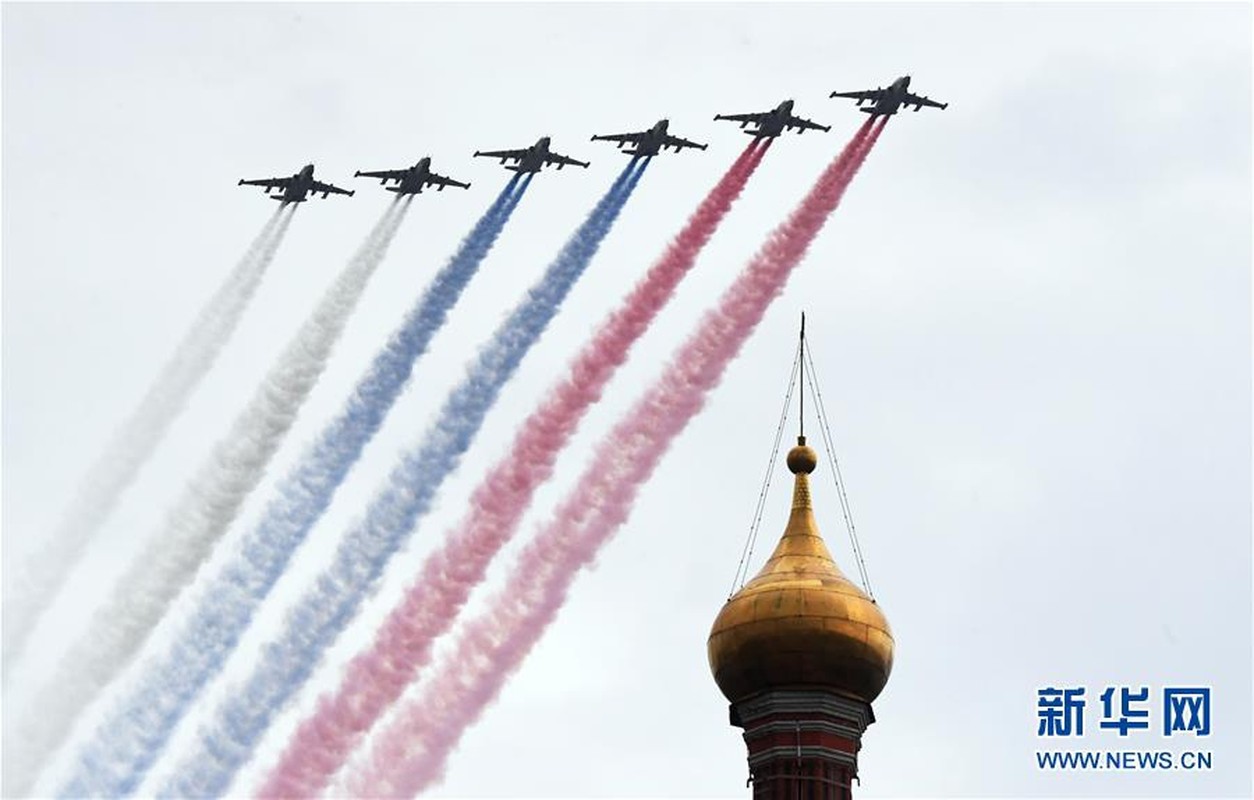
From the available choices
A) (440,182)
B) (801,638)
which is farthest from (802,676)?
(440,182)

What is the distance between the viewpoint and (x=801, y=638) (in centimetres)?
9606

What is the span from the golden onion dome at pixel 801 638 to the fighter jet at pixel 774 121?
21.5 metres

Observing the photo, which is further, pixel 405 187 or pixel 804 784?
pixel 405 187

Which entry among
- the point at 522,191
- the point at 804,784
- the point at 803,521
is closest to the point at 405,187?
the point at 522,191

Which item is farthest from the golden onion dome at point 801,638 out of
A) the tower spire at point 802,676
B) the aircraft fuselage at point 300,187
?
the aircraft fuselage at point 300,187

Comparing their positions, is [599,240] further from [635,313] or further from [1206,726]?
[1206,726]

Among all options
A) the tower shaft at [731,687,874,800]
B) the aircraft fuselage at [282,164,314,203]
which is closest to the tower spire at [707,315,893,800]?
the tower shaft at [731,687,874,800]

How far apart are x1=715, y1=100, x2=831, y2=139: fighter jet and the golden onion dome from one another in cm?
2145

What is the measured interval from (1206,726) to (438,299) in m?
30.8

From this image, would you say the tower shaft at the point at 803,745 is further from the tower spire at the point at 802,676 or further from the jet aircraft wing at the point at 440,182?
the jet aircraft wing at the point at 440,182

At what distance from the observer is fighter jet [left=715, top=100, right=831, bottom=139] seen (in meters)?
115

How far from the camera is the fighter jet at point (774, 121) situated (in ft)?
376

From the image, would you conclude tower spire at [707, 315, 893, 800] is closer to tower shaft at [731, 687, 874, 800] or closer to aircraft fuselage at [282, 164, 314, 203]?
tower shaft at [731, 687, 874, 800]

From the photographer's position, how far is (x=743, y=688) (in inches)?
3812
